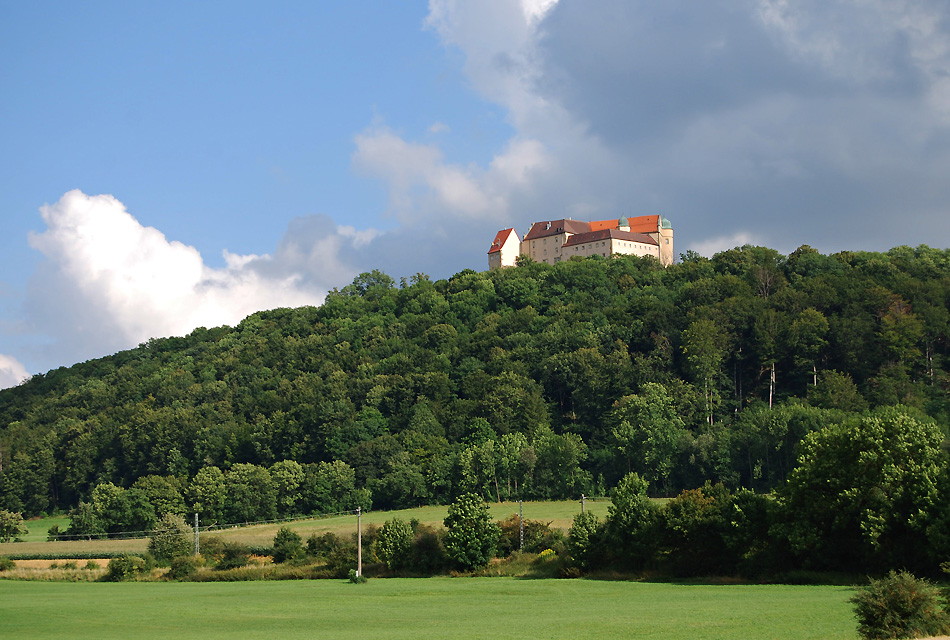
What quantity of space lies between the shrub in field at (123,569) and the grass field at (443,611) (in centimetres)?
895

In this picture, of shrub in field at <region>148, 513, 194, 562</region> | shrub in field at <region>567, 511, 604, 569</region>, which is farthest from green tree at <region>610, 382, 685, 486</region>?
shrub in field at <region>148, 513, 194, 562</region>

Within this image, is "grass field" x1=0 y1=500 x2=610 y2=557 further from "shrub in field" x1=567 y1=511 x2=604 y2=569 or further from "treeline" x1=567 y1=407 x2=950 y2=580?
"treeline" x1=567 y1=407 x2=950 y2=580

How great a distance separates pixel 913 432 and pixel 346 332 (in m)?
130

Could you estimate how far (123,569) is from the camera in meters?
62.6

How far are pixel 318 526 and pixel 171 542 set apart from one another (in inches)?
881

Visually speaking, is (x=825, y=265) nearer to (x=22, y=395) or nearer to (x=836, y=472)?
(x=836, y=472)

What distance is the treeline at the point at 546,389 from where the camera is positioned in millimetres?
105188

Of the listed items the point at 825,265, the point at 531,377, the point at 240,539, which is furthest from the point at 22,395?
the point at 825,265

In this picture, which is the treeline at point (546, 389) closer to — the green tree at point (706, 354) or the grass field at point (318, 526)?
the green tree at point (706, 354)

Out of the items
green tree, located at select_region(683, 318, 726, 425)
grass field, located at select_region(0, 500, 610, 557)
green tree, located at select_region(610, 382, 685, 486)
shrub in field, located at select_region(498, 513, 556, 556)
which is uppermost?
green tree, located at select_region(683, 318, 726, 425)

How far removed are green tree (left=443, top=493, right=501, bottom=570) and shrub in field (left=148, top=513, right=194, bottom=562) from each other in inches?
896

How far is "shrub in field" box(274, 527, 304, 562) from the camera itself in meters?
63.9

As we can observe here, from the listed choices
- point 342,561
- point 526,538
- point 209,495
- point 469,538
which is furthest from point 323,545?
point 209,495

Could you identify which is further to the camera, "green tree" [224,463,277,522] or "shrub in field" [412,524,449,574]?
"green tree" [224,463,277,522]
